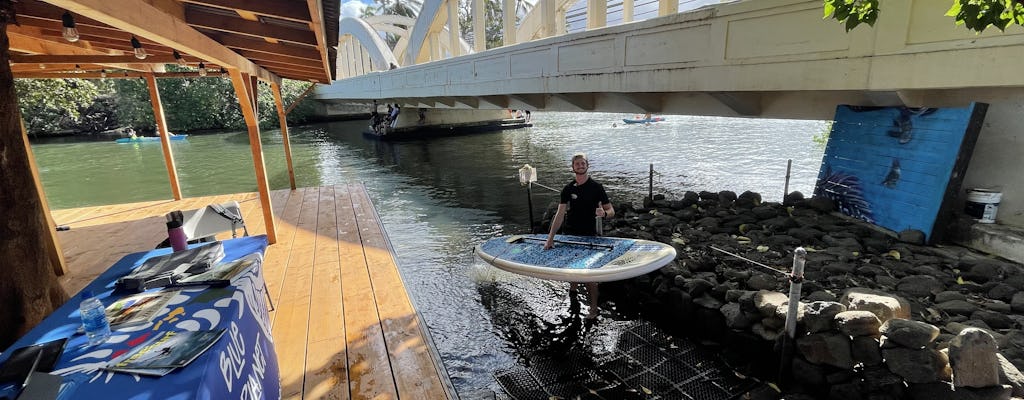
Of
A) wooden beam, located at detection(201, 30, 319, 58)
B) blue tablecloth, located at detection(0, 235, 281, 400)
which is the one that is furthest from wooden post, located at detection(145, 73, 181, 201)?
blue tablecloth, located at detection(0, 235, 281, 400)

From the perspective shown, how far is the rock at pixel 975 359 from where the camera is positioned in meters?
3.18

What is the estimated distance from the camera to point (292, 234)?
7.14 m

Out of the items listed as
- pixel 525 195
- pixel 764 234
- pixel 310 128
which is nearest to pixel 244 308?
pixel 764 234

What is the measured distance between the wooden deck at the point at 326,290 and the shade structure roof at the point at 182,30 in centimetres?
246

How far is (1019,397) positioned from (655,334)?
285 centimetres

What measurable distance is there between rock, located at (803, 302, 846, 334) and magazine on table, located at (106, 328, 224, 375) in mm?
4371

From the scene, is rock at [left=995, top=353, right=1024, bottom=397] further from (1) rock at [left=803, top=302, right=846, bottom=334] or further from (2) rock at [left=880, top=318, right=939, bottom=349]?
(1) rock at [left=803, top=302, right=846, bottom=334]

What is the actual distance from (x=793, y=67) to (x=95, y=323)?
756cm

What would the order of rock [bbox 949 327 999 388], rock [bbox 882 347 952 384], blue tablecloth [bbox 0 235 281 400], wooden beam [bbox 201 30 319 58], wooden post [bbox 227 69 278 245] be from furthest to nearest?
wooden post [bbox 227 69 278 245] < wooden beam [bbox 201 30 319 58] < rock [bbox 882 347 952 384] < rock [bbox 949 327 999 388] < blue tablecloth [bbox 0 235 281 400]

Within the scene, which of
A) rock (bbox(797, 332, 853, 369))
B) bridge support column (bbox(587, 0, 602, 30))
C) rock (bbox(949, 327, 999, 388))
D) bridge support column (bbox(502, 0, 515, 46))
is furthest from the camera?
bridge support column (bbox(502, 0, 515, 46))

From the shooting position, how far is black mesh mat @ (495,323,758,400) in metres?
4.25

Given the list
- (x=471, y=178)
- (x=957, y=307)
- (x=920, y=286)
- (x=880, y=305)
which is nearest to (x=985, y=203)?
(x=920, y=286)

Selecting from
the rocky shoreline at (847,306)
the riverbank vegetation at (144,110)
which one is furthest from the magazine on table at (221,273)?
the riverbank vegetation at (144,110)

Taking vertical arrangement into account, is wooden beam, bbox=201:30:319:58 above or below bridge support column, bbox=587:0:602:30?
below
